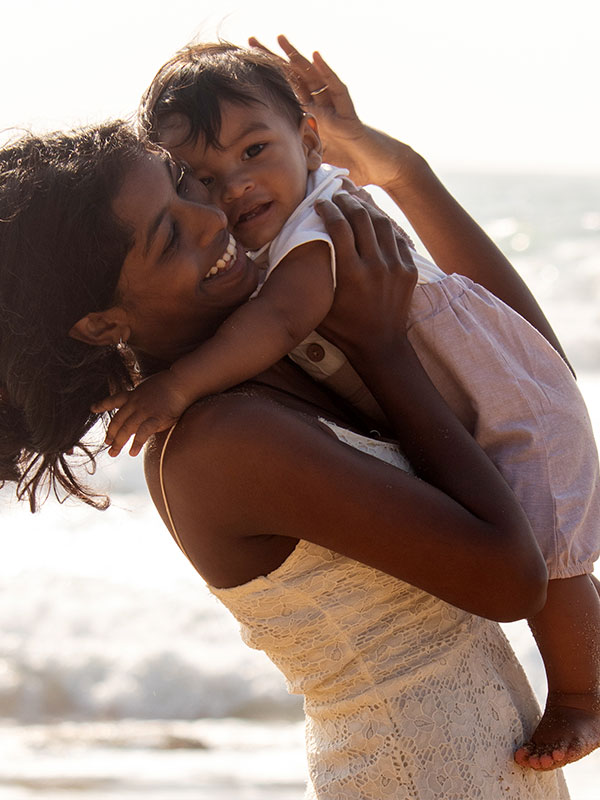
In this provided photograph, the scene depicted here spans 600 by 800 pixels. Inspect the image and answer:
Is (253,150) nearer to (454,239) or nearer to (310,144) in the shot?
(310,144)

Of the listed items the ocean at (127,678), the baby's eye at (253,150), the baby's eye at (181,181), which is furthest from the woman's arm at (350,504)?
the ocean at (127,678)

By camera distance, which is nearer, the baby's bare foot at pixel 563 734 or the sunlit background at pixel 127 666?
the baby's bare foot at pixel 563 734

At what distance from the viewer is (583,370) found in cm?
1102

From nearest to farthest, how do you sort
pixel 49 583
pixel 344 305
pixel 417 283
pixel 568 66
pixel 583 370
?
pixel 344 305
pixel 417 283
pixel 49 583
pixel 583 370
pixel 568 66

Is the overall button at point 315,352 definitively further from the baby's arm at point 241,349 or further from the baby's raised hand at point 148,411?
the baby's raised hand at point 148,411

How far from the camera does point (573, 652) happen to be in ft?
6.04

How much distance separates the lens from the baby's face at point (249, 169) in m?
2.04

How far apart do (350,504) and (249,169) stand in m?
0.83

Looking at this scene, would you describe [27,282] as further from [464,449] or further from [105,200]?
[464,449]

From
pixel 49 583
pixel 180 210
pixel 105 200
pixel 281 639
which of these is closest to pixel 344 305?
pixel 180 210

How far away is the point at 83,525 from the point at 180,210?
5.58m

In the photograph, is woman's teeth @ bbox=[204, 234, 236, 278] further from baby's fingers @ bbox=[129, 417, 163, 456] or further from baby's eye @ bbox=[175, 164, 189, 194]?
baby's fingers @ bbox=[129, 417, 163, 456]

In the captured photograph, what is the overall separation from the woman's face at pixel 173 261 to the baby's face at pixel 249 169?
Result: 29cm

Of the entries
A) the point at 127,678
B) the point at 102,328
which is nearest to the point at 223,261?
the point at 102,328
